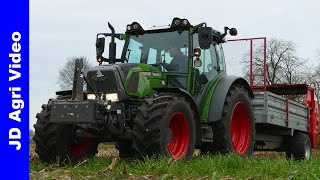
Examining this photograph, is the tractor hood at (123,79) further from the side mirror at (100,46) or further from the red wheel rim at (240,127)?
the red wheel rim at (240,127)

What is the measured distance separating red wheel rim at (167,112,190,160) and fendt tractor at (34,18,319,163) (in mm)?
15

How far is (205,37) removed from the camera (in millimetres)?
7805

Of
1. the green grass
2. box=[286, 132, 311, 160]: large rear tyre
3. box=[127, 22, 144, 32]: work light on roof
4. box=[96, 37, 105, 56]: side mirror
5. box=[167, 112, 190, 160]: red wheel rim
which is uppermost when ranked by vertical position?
box=[127, 22, 144, 32]: work light on roof

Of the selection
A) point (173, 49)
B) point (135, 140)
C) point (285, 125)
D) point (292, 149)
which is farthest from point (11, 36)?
point (292, 149)

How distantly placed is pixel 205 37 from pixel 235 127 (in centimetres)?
221

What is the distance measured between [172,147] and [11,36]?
5.10m

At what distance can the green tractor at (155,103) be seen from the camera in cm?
663

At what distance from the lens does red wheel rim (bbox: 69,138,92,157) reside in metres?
7.91

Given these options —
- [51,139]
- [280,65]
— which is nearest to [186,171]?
[51,139]

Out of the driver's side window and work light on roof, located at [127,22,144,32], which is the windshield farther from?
the driver's side window

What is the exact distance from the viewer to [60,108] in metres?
6.65

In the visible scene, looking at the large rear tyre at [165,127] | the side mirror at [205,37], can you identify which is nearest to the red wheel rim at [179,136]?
the large rear tyre at [165,127]

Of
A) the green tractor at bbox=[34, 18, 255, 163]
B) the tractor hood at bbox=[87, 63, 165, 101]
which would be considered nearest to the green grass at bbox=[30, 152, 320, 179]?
the green tractor at bbox=[34, 18, 255, 163]

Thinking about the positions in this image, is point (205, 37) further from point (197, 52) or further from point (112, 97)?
point (112, 97)
